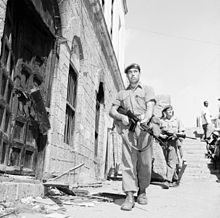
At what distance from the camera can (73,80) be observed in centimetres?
637

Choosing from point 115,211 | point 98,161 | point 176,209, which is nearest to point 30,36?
point 115,211

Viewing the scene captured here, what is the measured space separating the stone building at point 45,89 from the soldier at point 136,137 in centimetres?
132

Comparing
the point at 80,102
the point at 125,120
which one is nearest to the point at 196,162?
the point at 80,102

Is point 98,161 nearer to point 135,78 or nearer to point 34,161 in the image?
point 34,161

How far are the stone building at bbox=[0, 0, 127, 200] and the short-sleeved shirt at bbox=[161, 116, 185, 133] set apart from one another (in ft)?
6.22

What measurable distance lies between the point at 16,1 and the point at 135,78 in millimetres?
2017

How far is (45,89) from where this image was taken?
4809 millimetres

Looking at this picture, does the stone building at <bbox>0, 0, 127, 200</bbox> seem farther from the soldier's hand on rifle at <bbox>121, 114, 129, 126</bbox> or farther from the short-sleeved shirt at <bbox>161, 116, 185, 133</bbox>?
the short-sleeved shirt at <bbox>161, 116, 185, 133</bbox>

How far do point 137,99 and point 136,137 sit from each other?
1.72 ft

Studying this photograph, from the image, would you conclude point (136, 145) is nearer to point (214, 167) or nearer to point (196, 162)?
point (214, 167)

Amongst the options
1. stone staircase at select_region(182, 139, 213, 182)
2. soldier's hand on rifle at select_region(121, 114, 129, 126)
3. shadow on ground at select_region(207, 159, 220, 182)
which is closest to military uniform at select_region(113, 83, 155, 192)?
soldier's hand on rifle at select_region(121, 114, 129, 126)

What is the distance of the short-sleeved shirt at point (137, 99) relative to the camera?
12.7ft

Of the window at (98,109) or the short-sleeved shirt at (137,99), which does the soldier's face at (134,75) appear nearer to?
the short-sleeved shirt at (137,99)

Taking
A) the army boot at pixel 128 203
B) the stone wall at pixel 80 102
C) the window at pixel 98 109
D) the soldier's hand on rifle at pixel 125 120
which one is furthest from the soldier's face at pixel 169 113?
the army boot at pixel 128 203
